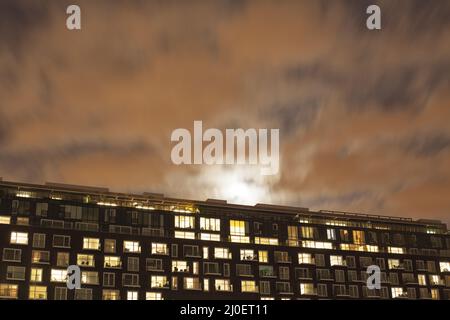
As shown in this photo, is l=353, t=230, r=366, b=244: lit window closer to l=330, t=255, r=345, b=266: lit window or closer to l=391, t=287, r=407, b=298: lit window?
l=330, t=255, r=345, b=266: lit window

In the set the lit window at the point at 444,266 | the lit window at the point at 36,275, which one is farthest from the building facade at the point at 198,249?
the lit window at the point at 444,266

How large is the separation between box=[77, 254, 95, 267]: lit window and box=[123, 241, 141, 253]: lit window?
8122 mm

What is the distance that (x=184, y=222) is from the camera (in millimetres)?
156500

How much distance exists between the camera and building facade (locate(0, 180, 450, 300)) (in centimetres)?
13975

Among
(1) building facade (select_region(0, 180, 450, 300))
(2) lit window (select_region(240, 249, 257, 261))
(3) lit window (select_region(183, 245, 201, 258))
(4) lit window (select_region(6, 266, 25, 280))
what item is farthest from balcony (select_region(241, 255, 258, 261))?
(4) lit window (select_region(6, 266, 25, 280))

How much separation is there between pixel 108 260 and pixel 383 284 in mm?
74443

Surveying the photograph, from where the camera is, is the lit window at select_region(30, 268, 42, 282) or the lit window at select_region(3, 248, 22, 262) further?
the lit window at select_region(3, 248, 22, 262)

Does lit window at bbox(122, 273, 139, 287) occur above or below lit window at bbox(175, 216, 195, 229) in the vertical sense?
below

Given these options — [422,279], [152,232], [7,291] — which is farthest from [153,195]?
[422,279]

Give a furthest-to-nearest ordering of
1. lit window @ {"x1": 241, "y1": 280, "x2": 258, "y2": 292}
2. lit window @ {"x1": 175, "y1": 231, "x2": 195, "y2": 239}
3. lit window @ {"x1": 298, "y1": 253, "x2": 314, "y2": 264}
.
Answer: lit window @ {"x1": 298, "y1": 253, "x2": 314, "y2": 264}, lit window @ {"x1": 175, "y1": 231, "x2": 195, "y2": 239}, lit window @ {"x1": 241, "y1": 280, "x2": 258, "y2": 292}

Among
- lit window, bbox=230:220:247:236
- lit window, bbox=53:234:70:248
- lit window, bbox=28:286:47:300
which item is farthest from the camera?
lit window, bbox=230:220:247:236

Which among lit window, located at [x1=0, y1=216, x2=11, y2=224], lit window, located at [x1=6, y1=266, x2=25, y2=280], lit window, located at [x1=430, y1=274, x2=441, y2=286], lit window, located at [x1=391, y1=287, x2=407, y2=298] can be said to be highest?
lit window, located at [x1=0, y1=216, x2=11, y2=224]

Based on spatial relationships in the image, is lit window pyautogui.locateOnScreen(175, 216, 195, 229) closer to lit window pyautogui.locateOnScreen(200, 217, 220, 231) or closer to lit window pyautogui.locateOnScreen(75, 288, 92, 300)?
lit window pyautogui.locateOnScreen(200, 217, 220, 231)
